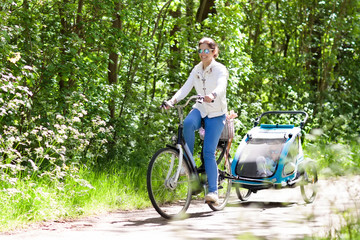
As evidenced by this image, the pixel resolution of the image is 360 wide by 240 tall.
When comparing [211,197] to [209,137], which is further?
[209,137]

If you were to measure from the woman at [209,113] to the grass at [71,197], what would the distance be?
1322mm

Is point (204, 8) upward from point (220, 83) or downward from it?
upward

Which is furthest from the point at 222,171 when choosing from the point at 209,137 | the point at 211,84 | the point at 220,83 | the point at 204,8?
the point at 204,8

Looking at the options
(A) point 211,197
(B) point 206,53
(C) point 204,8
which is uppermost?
(C) point 204,8

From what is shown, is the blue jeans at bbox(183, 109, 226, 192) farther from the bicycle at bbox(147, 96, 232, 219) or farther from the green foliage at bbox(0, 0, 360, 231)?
the green foliage at bbox(0, 0, 360, 231)

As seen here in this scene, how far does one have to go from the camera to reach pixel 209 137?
7.33m

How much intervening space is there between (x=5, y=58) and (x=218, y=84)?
296 centimetres

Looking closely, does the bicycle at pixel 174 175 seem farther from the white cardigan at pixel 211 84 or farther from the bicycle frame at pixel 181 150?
the white cardigan at pixel 211 84

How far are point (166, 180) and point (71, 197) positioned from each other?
3.99 feet

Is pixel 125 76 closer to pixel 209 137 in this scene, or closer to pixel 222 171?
pixel 222 171

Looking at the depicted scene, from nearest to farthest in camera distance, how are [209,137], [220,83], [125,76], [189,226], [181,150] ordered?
[189,226] < [181,150] < [220,83] < [209,137] < [125,76]

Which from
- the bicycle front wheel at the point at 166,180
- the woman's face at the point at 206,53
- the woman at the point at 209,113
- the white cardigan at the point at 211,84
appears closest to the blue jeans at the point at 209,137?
the woman at the point at 209,113

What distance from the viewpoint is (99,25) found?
9898 millimetres

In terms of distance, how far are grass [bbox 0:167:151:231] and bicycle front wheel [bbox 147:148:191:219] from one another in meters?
0.79
